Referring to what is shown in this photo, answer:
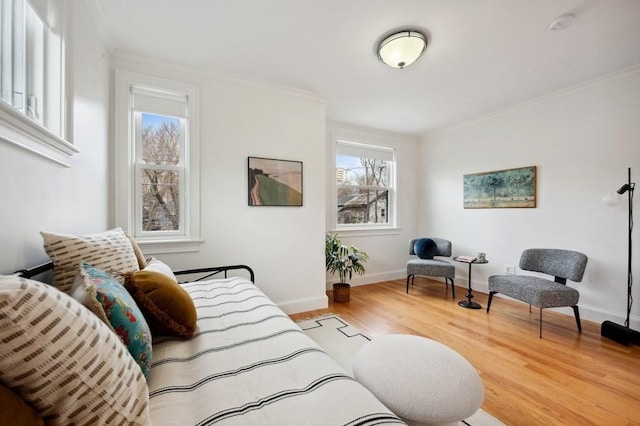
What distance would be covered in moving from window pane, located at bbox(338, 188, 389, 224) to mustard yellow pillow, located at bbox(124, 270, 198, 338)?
3.18 meters

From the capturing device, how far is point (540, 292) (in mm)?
2463

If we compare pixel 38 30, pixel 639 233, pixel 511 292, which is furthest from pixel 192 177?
pixel 639 233

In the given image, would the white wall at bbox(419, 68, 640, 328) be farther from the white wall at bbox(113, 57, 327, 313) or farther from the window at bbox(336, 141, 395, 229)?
the white wall at bbox(113, 57, 327, 313)

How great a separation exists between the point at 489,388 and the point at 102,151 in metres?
3.34

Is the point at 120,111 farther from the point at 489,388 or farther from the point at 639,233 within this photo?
the point at 639,233

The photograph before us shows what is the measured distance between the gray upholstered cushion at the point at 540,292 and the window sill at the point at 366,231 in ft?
6.31

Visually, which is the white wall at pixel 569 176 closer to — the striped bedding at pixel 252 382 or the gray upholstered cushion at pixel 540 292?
the gray upholstered cushion at pixel 540 292

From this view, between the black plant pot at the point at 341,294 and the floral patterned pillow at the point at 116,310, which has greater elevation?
the floral patterned pillow at the point at 116,310

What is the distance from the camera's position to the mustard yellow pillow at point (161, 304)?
1105mm

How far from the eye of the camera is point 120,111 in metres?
2.28

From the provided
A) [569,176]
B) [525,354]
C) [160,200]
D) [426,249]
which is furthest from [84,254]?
[569,176]

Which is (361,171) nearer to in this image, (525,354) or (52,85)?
(525,354)

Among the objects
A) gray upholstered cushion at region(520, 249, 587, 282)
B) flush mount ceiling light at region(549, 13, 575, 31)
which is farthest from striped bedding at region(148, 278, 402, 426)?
gray upholstered cushion at region(520, 249, 587, 282)

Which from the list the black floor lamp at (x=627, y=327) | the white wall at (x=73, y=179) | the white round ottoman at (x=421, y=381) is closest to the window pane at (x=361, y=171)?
the black floor lamp at (x=627, y=327)
